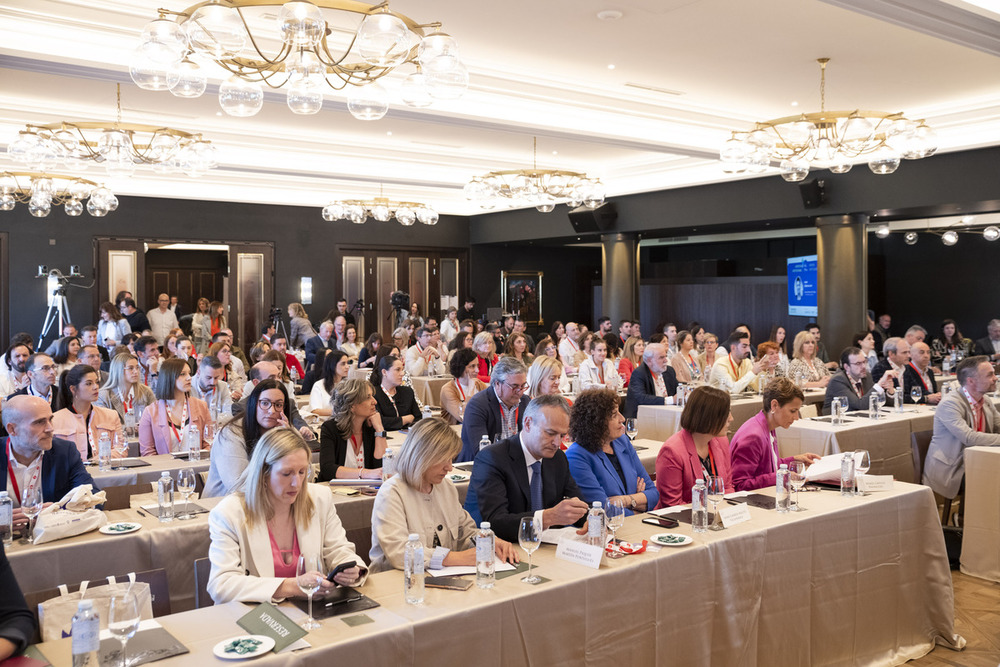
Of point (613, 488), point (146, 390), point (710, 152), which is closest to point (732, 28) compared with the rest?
point (710, 152)

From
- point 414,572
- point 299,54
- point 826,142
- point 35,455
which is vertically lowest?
point 414,572

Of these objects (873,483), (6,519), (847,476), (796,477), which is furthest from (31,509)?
(873,483)

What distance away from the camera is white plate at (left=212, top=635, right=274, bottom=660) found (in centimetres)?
239

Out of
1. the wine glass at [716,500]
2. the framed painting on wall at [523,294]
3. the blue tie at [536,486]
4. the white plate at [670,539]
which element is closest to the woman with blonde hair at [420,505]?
the blue tie at [536,486]

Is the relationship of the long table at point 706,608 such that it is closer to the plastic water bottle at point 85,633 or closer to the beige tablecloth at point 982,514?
the plastic water bottle at point 85,633

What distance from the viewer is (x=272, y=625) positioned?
2607 mm

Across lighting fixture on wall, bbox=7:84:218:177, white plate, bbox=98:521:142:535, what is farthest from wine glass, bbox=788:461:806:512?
lighting fixture on wall, bbox=7:84:218:177

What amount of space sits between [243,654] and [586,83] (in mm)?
7683

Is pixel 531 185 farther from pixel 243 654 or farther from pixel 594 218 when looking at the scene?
pixel 243 654

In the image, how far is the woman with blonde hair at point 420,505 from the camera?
3.33 meters

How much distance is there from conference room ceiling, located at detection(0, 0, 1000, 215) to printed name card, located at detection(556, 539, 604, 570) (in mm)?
2605

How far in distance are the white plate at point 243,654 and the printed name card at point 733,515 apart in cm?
208

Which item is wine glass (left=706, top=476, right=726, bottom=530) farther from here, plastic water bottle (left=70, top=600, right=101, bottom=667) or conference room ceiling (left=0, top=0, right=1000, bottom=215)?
conference room ceiling (left=0, top=0, right=1000, bottom=215)

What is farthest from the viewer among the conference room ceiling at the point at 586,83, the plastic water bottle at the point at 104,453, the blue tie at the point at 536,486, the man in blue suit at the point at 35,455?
the conference room ceiling at the point at 586,83
